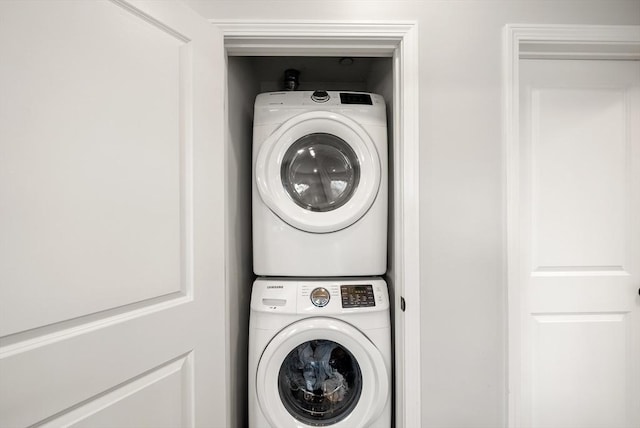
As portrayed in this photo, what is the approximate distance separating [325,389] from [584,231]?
1.32m

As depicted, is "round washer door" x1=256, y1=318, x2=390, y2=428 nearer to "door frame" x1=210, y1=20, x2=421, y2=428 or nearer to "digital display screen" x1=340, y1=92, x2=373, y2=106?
"door frame" x1=210, y1=20, x2=421, y2=428

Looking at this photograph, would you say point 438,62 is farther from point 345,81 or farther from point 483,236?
point 345,81

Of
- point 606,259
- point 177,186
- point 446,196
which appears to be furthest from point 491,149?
point 177,186

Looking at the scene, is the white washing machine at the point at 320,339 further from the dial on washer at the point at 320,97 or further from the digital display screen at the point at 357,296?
the dial on washer at the point at 320,97

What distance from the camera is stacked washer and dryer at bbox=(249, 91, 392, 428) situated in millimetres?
1349

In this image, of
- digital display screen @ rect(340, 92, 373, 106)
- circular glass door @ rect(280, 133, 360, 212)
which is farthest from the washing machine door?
digital display screen @ rect(340, 92, 373, 106)

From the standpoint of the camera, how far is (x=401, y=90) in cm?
123

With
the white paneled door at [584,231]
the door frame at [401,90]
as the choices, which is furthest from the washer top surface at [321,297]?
the white paneled door at [584,231]

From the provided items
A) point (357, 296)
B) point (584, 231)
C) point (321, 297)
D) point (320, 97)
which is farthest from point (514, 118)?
point (321, 297)

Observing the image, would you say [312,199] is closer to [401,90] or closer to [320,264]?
[320,264]

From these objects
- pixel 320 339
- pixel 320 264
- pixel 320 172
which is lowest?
pixel 320 339

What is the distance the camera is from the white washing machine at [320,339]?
4.39 feet

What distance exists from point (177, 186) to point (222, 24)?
25.0 inches

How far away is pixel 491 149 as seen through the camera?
4.00 ft
